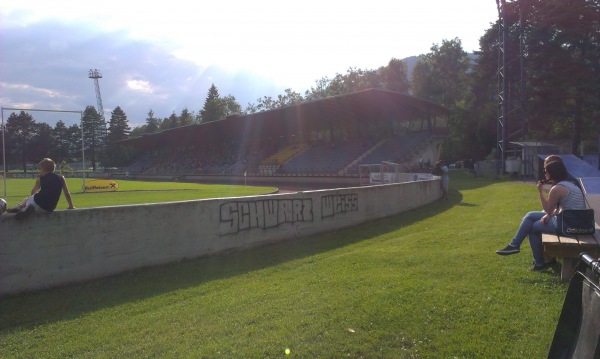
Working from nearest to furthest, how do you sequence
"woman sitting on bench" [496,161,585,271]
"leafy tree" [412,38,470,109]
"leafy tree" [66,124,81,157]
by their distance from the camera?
"woman sitting on bench" [496,161,585,271] < "leafy tree" [66,124,81,157] < "leafy tree" [412,38,470,109]

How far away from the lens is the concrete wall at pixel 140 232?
6902mm

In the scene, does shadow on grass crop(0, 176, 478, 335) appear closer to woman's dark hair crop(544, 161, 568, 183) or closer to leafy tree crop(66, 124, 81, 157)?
woman's dark hair crop(544, 161, 568, 183)

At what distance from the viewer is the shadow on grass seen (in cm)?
605

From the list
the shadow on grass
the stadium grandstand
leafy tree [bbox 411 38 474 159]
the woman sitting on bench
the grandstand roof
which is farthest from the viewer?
leafy tree [bbox 411 38 474 159]

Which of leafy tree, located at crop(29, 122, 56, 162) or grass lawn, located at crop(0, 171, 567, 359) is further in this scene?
leafy tree, located at crop(29, 122, 56, 162)

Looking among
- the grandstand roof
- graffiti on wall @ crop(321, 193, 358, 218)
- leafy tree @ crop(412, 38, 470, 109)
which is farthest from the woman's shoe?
leafy tree @ crop(412, 38, 470, 109)

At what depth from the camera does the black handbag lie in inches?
206

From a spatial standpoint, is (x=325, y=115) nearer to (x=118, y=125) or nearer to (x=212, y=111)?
(x=212, y=111)

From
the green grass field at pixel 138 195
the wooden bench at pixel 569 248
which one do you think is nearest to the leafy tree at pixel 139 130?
the green grass field at pixel 138 195

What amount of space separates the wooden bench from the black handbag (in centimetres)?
7

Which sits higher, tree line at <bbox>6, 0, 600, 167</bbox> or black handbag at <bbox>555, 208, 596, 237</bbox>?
tree line at <bbox>6, 0, 600, 167</bbox>

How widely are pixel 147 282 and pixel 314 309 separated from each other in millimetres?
3579

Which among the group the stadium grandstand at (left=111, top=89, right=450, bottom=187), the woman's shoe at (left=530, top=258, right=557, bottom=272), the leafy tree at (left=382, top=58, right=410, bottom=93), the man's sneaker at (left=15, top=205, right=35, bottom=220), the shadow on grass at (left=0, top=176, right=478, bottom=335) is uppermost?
the leafy tree at (left=382, top=58, right=410, bottom=93)

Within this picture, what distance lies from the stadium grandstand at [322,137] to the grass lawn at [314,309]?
3004 centimetres
